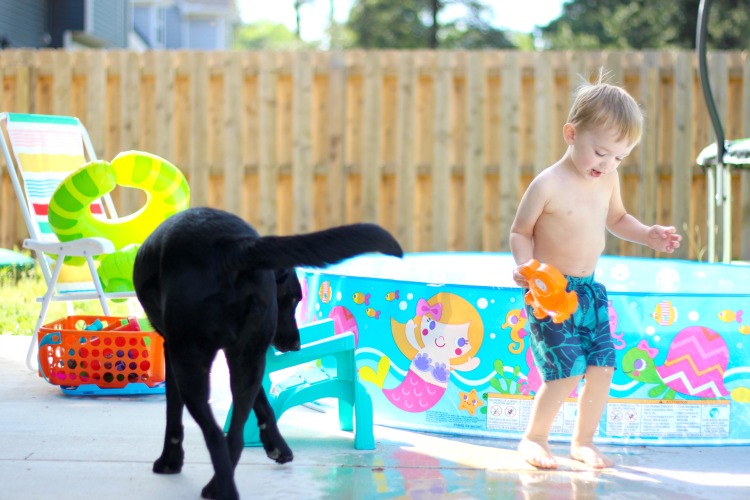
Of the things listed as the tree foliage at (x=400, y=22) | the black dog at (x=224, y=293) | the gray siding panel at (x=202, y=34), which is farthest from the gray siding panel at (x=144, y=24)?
the black dog at (x=224, y=293)

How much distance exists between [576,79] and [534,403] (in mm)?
5212

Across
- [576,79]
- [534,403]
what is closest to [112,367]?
[534,403]

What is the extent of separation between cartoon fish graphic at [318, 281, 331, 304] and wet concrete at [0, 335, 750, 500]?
41 centimetres

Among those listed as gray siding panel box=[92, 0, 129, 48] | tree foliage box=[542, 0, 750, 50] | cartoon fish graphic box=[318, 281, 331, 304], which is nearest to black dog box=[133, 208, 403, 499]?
cartoon fish graphic box=[318, 281, 331, 304]

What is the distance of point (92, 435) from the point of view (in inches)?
117

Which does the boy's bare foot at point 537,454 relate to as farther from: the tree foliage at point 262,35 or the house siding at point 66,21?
the tree foliage at point 262,35

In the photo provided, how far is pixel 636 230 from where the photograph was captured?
303 centimetres

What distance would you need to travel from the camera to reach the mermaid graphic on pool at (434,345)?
3049 mm

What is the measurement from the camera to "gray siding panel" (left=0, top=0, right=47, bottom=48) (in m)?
13.5

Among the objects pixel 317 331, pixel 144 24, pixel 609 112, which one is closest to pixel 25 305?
pixel 317 331

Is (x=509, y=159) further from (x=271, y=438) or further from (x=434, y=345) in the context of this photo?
(x=271, y=438)

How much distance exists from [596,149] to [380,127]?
509 cm

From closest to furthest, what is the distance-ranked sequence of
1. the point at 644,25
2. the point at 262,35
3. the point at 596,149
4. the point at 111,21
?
the point at 596,149
the point at 111,21
the point at 644,25
the point at 262,35

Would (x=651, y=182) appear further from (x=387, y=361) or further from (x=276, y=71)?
(x=387, y=361)
